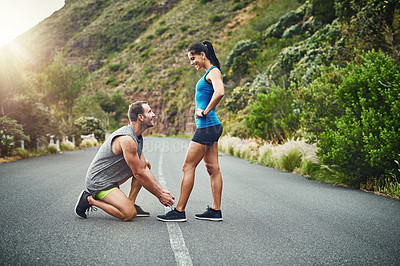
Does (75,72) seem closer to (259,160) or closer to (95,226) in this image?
(259,160)

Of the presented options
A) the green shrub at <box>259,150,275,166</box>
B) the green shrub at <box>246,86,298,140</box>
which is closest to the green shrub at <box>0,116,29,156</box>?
the green shrub at <box>259,150,275,166</box>

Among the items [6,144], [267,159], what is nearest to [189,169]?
[267,159]

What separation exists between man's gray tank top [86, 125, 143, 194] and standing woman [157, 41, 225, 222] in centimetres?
78

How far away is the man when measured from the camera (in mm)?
4027

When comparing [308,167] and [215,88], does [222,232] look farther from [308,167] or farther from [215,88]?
[308,167]

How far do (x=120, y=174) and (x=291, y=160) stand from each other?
7.86m

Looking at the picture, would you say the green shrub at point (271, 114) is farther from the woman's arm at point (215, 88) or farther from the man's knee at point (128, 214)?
the man's knee at point (128, 214)

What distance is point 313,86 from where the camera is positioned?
8.73 metres

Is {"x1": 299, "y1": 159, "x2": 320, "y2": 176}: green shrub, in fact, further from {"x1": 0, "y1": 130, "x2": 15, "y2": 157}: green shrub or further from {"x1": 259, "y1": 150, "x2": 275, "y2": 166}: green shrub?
{"x1": 0, "y1": 130, "x2": 15, "y2": 157}: green shrub

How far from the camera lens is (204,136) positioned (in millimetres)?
4148

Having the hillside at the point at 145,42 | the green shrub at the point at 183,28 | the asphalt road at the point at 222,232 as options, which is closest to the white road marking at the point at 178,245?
the asphalt road at the point at 222,232

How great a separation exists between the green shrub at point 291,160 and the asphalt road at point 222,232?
4.46 meters

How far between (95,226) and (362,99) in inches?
229

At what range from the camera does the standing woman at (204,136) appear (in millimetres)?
4148
